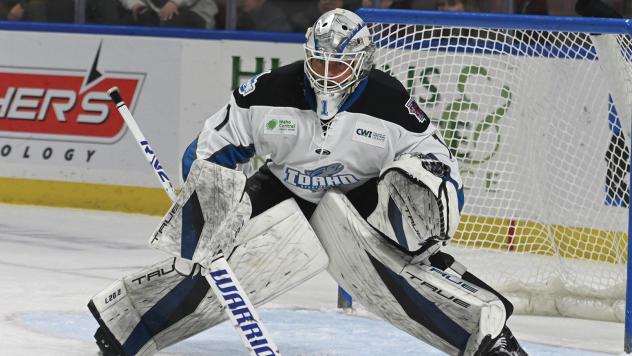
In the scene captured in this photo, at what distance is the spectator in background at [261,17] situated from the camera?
24.1ft

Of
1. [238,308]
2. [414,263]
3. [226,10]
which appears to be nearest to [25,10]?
[226,10]

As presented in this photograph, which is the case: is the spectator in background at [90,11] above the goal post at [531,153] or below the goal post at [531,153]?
below

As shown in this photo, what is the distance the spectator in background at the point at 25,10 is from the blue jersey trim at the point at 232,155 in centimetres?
424

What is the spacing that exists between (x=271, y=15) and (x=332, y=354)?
130 inches

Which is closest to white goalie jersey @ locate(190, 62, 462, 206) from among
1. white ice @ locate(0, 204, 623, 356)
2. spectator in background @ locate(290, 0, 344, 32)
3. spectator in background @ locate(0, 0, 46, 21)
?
white ice @ locate(0, 204, 623, 356)

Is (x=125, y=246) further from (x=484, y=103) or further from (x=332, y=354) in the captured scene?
(x=332, y=354)

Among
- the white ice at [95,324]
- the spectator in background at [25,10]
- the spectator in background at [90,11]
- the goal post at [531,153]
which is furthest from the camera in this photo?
the spectator in background at [25,10]

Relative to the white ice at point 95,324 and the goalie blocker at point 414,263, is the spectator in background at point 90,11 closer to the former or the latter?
the white ice at point 95,324

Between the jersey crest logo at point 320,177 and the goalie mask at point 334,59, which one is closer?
the goalie mask at point 334,59

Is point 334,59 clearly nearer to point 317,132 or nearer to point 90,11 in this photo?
point 317,132

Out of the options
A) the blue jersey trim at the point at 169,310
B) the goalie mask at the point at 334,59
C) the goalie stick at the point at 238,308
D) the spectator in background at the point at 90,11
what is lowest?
the spectator in background at the point at 90,11

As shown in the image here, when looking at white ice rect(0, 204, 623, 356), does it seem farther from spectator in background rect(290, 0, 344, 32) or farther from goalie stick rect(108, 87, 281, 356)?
spectator in background rect(290, 0, 344, 32)

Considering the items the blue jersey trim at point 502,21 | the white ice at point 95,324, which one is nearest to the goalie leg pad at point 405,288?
the white ice at point 95,324

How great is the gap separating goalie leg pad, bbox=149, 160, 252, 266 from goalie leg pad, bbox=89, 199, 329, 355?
17 centimetres
